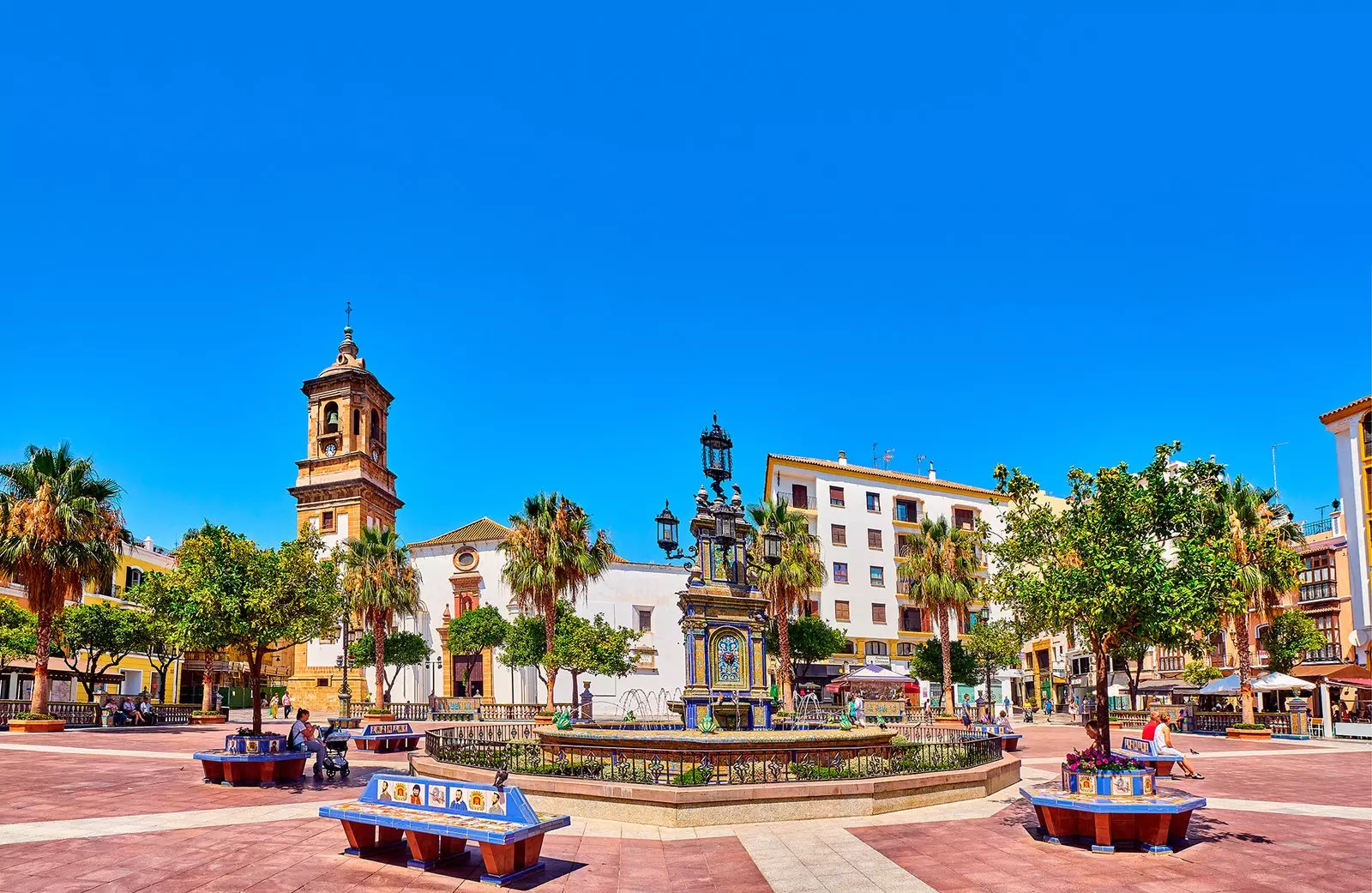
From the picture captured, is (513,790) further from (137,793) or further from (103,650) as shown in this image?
(103,650)

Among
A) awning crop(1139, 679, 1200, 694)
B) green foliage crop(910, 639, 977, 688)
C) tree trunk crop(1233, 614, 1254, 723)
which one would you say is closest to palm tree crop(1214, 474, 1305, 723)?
tree trunk crop(1233, 614, 1254, 723)

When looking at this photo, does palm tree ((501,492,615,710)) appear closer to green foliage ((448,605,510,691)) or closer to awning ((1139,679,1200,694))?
green foliage ((448,605,510,691))

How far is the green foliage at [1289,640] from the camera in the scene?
50.9 metres

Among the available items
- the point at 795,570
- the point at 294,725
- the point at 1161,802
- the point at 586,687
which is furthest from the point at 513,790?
the point at 586,687

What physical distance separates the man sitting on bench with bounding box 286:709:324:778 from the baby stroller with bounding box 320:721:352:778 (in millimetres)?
148

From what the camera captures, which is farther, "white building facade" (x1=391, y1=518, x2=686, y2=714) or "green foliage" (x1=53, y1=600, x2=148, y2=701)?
"white building facade" (x1=391, y1=518, x2=686, y2=714)

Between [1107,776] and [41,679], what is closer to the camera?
[1107,776]

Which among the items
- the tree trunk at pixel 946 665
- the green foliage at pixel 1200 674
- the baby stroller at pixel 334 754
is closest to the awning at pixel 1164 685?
the green foliage at pixel 1200 674

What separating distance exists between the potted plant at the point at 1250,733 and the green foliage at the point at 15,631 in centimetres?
4660

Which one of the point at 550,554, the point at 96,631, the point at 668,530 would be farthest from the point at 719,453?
the point at 96,631

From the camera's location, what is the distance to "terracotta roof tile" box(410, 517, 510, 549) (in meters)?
59.8

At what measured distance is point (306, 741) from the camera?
65.4ft

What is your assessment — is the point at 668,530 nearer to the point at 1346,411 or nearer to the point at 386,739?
the point at 386,739

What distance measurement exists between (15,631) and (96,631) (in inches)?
129
